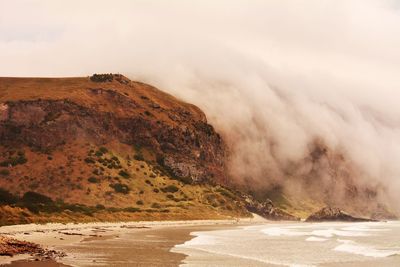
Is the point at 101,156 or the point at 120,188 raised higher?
the point at 101,156

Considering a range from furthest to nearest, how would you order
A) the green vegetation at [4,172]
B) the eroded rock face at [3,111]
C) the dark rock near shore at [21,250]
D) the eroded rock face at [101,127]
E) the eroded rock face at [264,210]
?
1. the eroded rock face at [264,210]
2. the eroded rock face at [3,111]
3. the eroded rock face at [101,127]
4. the green vegetation at [4,172]
5. the dark rock near shore at [21,250]

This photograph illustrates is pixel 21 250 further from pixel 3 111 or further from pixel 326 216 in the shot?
pixel 326 216

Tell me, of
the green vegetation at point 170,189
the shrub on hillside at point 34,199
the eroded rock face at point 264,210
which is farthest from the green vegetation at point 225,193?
the shrub on hillside at point 34,199

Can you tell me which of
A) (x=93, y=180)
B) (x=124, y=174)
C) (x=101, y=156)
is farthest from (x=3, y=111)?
(x=124, y=174)

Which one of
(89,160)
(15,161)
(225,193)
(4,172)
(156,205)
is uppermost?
(89,160)

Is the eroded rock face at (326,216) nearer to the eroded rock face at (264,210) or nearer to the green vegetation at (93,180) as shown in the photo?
the eroded rock face at (264,210)

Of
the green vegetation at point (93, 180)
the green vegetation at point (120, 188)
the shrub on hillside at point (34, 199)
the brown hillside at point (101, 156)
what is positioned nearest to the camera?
the shrub on hillside at point (34, 199)

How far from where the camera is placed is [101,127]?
578 ft

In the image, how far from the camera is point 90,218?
3851 inches

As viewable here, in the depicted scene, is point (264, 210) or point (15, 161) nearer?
point (15, 161)

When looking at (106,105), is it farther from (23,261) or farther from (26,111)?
(23,261)

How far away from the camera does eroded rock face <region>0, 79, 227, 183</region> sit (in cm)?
16362

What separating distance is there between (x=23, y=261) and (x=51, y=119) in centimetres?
14403

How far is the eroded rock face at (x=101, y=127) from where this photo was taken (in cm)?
16362
